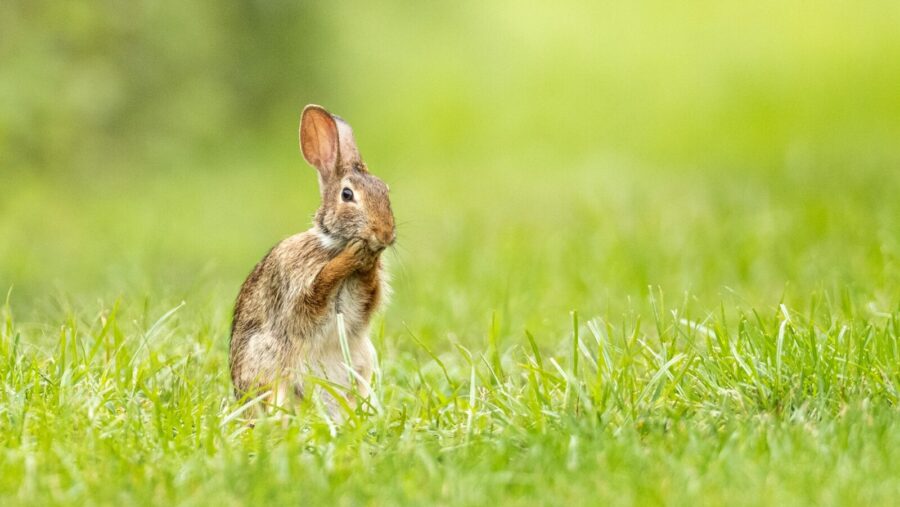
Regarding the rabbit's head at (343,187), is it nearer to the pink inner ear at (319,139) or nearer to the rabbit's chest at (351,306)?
the pink inner ear at (319,139)

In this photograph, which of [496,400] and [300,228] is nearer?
[496,400]

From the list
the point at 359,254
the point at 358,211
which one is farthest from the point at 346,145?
the point at 359,254

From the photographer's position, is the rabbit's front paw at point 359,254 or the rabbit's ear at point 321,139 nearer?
the rabbit's front paw at point 359,254

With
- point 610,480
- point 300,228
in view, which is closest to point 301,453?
point 610,480

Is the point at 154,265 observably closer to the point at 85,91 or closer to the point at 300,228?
the point at 300,228

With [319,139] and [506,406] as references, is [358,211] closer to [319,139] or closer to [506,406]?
[319,139]

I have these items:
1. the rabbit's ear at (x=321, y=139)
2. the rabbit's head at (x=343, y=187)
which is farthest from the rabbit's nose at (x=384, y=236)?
the rabbit's ear at (x=321, y=139)
